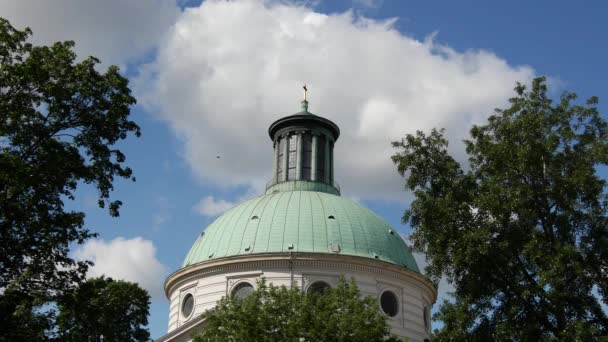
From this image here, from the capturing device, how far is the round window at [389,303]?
126 ft

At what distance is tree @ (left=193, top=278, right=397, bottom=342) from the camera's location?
24281 mm

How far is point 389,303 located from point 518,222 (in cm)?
1893

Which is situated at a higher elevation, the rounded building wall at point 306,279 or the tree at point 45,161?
the rounded building wall at point 306,279

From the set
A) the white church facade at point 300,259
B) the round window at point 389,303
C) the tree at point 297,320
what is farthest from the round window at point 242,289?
the tree at point 297,320

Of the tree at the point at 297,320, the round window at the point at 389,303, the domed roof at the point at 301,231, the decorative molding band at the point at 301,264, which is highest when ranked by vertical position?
the domed roof at the point at 301,231

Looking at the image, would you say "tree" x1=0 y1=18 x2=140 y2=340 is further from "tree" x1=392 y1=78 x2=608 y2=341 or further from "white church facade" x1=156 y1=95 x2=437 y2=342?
"white church facade" x1=156 y1=95 x2=437 y2=342

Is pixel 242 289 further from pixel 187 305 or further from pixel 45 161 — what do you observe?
pixel 45 161

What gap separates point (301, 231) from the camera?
38969 millimetres

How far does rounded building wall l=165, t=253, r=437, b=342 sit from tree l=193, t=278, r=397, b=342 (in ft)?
33.0

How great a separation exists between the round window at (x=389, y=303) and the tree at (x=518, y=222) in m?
17.1

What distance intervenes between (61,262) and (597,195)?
50.8 feet

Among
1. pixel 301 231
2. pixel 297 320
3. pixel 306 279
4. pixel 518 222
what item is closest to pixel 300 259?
pixel 306 279

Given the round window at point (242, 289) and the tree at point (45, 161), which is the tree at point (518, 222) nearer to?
the tree at point (45, 161)

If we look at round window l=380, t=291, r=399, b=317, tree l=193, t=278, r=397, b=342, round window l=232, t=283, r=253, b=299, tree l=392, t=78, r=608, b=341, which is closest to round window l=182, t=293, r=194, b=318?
round window l=232, t=283, r=253, b=299
